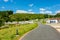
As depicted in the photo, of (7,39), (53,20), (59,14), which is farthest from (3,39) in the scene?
(59,14)

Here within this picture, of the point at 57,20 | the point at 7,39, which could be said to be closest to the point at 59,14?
the point at 57,20

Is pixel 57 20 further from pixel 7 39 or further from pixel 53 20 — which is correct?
pixel 7 39

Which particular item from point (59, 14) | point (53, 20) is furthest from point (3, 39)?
point (59, 14)

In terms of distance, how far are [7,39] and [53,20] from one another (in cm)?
9710

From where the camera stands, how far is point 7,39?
15.9 meters

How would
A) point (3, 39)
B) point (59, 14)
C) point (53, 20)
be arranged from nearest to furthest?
1. point (3, 39)
2. point (53, 20)
3. point (59, 14)

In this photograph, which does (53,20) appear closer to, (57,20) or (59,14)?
(57,20)

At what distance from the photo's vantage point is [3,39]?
1588 cm

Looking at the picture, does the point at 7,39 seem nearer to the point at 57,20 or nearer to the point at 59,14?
the point at 57,20

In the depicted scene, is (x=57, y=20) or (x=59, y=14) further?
(x=59, y=14)

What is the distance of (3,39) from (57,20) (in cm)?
9834

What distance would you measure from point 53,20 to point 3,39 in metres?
97.2

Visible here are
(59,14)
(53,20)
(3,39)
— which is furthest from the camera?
(59,14)

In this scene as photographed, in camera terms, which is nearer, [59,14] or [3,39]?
[3,39]
